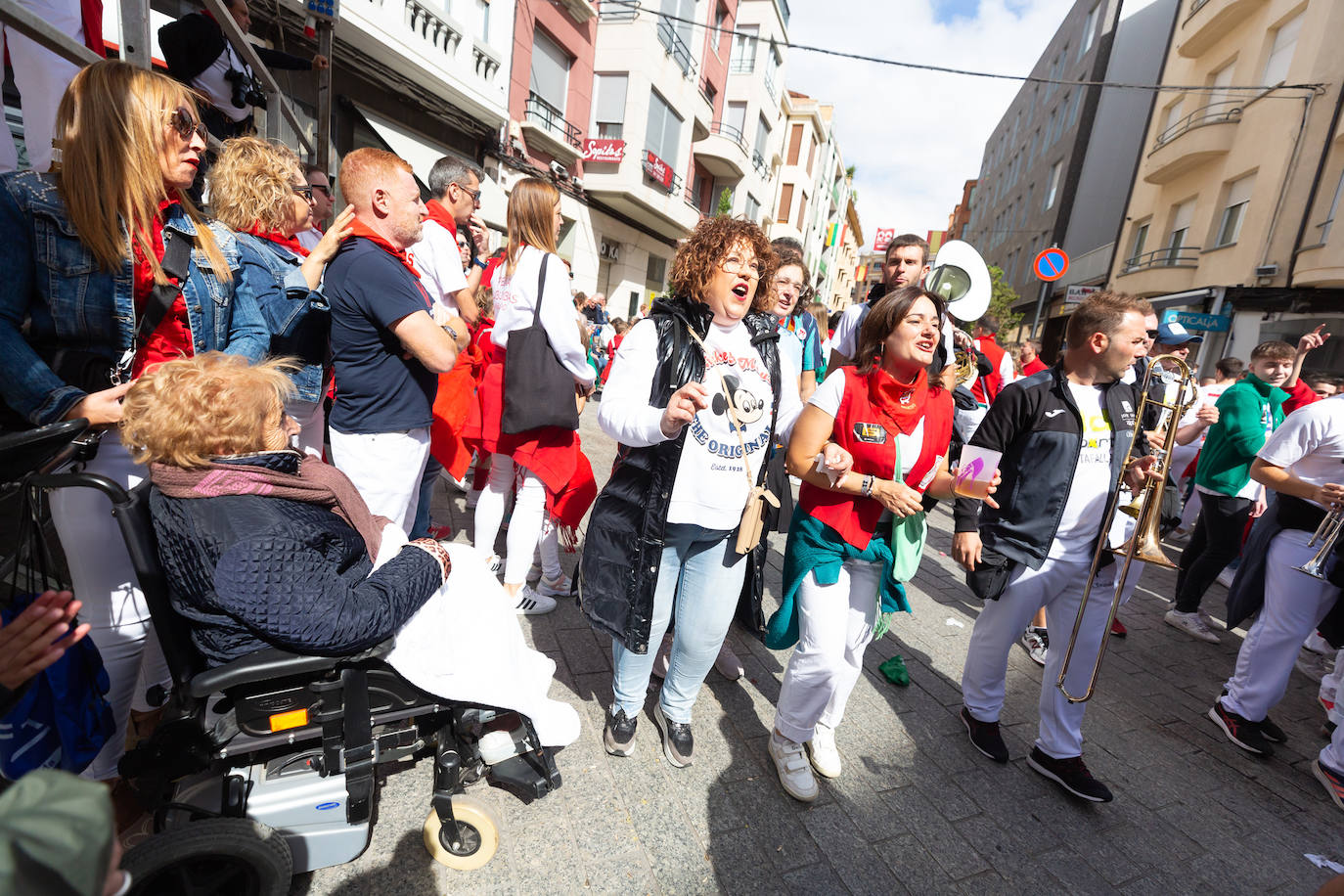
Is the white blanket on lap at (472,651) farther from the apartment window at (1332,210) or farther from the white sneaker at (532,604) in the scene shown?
the apartment window at (1332,210)

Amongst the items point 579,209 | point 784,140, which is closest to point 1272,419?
point 579,209

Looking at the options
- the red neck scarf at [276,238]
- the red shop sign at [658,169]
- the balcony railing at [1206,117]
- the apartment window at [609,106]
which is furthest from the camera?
the red shop sign at [658,169]

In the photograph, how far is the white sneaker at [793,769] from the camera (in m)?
2.21

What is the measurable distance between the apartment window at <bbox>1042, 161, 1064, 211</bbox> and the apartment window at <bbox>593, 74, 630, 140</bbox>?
18927 mm

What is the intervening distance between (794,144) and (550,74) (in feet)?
78.6

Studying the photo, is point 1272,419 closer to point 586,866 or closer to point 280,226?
point 586,866

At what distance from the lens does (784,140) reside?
32344mm

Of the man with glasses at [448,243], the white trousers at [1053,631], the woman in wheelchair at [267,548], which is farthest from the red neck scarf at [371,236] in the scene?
the white trousers at [1053,631]

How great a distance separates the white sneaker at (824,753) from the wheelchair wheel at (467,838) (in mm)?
1286

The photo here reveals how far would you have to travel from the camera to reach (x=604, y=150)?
1589cm

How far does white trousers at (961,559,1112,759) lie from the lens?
95.3 inches

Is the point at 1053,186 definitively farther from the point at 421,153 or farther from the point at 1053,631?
the point at 1053,631

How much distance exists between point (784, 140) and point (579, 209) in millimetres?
21221

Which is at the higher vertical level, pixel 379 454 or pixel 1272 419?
pixel 1272 419
